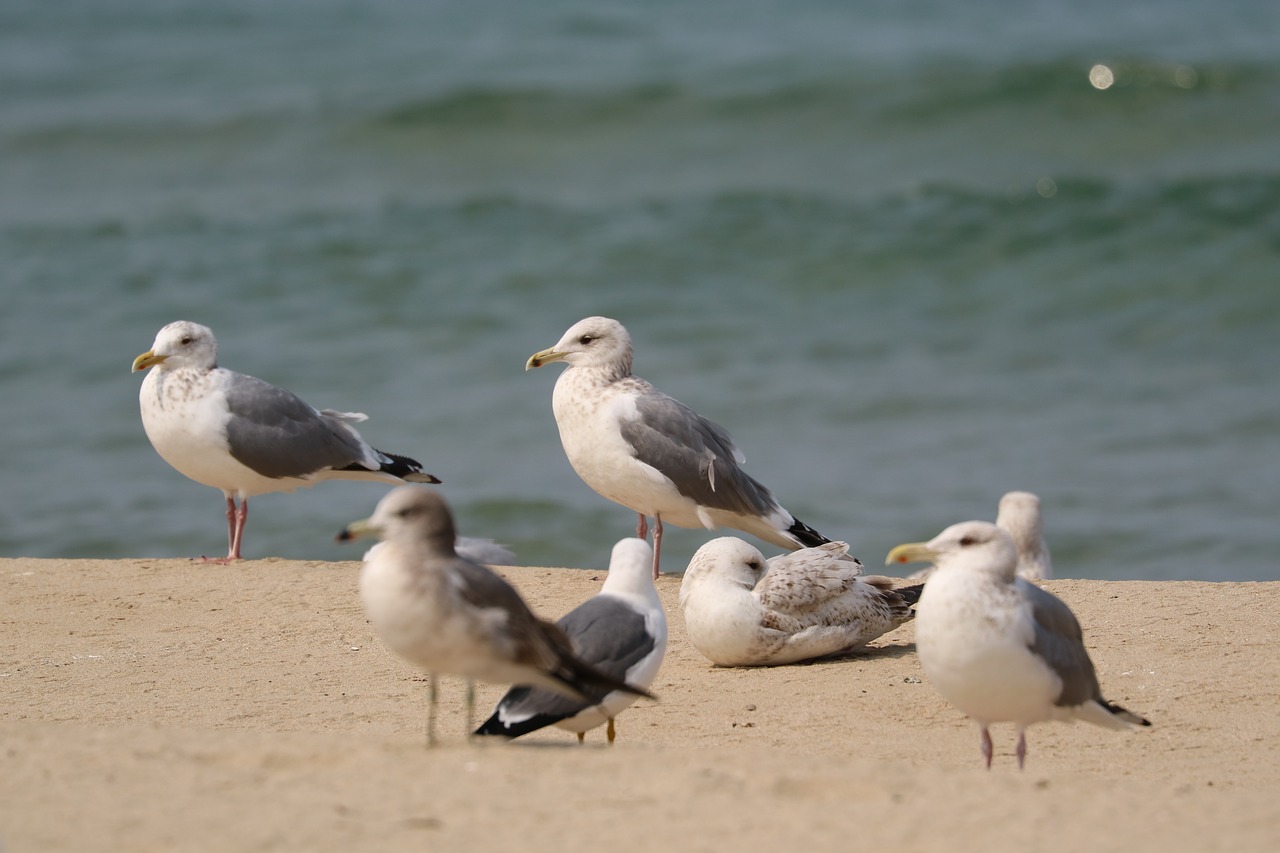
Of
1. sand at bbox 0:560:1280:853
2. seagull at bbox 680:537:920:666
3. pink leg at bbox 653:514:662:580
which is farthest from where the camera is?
pink leg at bbox 653:514:662:580

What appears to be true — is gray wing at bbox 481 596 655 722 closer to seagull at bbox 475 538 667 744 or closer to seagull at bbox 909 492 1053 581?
seagull at bbox 475 538 667 744

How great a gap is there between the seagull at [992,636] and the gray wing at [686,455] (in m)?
3.07

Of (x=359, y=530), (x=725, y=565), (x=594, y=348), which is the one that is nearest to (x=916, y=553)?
(x=359, y=530)

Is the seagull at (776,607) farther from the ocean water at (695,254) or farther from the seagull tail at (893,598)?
the ocean water at (695,254)

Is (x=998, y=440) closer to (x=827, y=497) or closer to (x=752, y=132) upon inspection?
(x=827, y=497)

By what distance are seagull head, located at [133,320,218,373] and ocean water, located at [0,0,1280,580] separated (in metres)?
2.83

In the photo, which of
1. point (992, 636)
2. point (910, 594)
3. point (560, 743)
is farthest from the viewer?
point (910, 594)

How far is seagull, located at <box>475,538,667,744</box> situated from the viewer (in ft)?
14.8

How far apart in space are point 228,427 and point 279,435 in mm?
266

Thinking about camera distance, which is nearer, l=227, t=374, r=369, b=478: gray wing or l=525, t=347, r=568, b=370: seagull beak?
l=525, t=347, r=568, b=370: seagull beak

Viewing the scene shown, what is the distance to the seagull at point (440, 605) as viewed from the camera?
409cm

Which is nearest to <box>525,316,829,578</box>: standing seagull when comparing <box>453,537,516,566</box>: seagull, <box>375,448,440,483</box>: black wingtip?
<box>453,537,516,566</box>: seagull

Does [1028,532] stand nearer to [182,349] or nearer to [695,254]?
[182,349]

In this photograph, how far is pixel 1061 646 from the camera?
4570 mm
